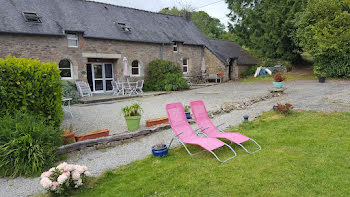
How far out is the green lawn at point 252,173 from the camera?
3.56 meters

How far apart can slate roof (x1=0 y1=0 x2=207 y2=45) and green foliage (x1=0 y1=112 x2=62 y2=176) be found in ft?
32.8

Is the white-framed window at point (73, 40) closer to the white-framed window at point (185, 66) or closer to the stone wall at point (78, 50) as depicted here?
the stone wall at point (78, 50)

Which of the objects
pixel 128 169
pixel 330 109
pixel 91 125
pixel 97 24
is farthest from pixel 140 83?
pixel 128 169

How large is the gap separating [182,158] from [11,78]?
390 centimetres

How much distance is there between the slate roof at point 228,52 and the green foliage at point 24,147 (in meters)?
20.1

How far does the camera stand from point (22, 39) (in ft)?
42.5

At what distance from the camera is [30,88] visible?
518 centimetres

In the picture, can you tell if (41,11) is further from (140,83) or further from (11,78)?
(11,78)

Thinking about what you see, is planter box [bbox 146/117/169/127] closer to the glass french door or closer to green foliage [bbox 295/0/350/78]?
the glass french door

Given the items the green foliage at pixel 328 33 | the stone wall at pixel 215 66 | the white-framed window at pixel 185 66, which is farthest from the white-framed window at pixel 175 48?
the green foliage at pixel 328 33

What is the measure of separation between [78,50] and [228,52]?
15738mm

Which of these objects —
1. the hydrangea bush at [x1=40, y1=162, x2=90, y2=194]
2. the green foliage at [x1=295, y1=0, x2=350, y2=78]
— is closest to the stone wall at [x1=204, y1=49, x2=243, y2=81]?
the green foliage at [x1=295, y1=0, x2=350, y2=78]

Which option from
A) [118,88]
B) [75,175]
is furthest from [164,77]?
[75,175]

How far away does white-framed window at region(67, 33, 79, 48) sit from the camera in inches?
578
